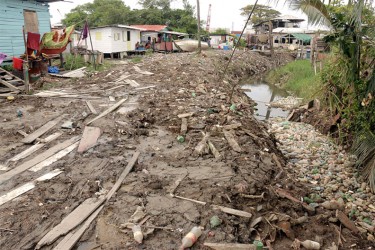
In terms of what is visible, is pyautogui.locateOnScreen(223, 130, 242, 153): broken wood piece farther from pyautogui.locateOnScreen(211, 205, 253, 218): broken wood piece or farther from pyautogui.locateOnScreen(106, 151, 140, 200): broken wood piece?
pyautogui.locateOnScreen(211, 205, 253, 218): broken wood piece

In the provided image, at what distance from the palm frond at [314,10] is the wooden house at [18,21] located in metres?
11.9

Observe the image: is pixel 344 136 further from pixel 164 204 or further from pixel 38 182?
pixel 38 182

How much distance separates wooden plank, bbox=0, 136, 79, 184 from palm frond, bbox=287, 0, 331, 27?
4.86m

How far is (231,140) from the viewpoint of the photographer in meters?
6.08

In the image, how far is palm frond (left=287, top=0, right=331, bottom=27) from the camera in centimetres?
561

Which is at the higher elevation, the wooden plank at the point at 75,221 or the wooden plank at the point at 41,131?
the wooden plank at the point at 41,131

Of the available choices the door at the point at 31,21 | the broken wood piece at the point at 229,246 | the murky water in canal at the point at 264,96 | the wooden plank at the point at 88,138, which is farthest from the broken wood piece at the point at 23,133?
the door at the point at 31,21

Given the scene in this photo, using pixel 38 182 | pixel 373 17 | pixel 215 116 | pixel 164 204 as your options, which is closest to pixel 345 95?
pixel 373 17

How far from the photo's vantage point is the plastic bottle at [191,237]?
10.4ft

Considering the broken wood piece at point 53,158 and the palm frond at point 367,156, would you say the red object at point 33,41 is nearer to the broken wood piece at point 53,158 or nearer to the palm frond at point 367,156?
the broken wood piece at point 53,158

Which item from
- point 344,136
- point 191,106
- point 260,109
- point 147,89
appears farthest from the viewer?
point 260,109

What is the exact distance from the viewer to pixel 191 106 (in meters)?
8.52

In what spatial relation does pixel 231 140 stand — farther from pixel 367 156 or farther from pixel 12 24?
pixel 12 24

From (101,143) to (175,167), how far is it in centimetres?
167
